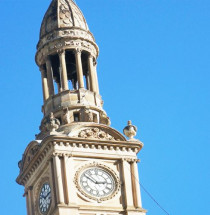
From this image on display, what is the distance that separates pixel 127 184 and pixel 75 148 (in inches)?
144

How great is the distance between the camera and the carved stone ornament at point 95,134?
230ft

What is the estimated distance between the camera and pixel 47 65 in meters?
74.1

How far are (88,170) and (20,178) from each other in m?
4.97

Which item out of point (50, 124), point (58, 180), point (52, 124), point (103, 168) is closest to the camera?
point (58, 180)

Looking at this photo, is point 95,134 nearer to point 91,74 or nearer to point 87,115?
point 87,115

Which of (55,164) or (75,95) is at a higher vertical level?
(75,95)

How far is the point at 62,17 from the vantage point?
248 feet

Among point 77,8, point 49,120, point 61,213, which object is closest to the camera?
point 61,213

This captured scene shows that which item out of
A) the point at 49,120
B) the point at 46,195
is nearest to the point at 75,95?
the point at 49,120

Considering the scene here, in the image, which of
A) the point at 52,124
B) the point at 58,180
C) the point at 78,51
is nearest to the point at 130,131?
the point at 52,124

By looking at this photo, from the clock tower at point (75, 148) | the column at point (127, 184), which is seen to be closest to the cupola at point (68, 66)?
the clock tower at point (75, 148)

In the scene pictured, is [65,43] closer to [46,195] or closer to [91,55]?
[91,55]

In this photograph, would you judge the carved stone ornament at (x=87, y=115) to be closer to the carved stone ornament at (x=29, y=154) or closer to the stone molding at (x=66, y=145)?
the stone molding at (x=66, y=145)

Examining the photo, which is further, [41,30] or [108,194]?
[41,30]
